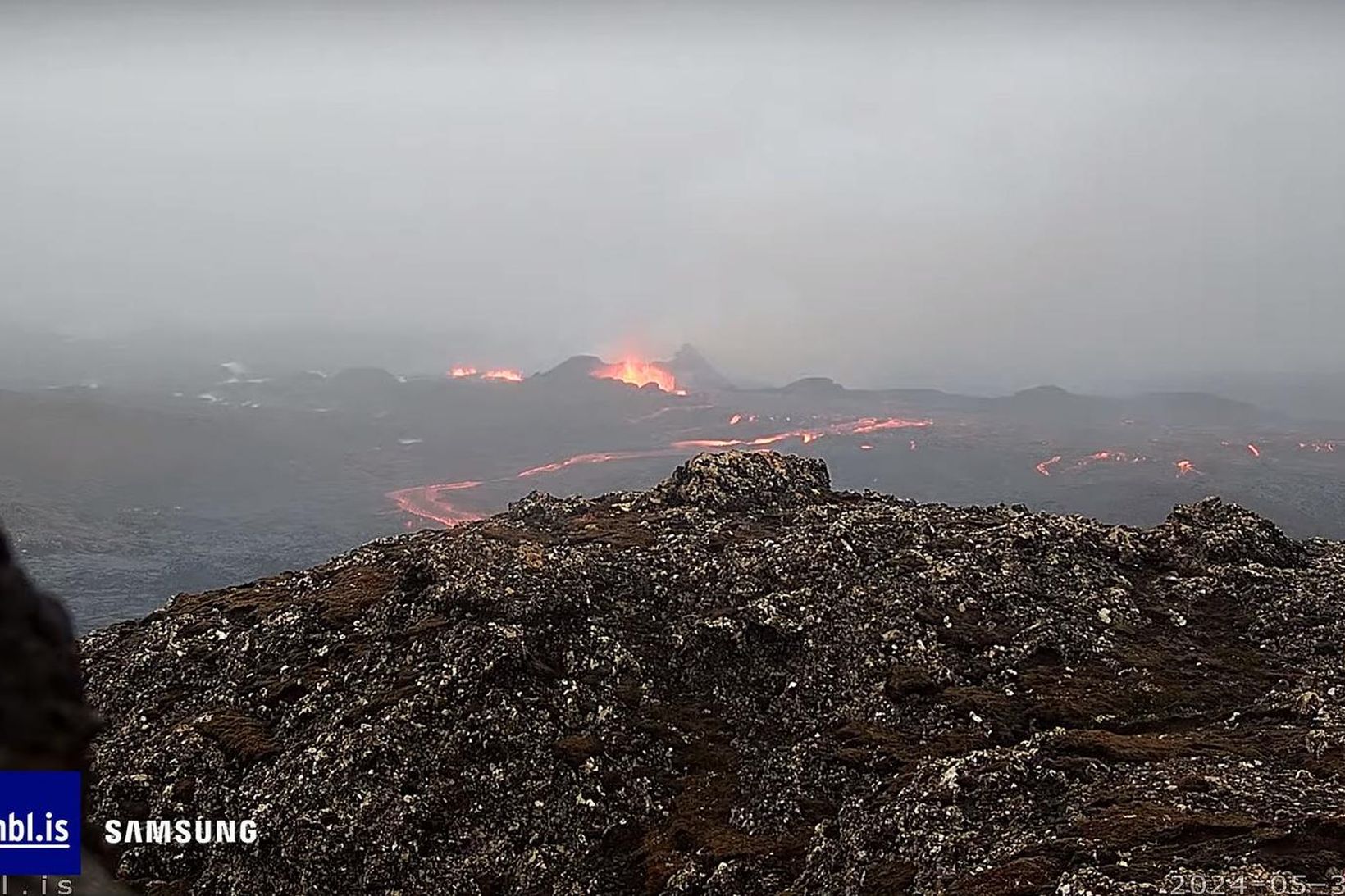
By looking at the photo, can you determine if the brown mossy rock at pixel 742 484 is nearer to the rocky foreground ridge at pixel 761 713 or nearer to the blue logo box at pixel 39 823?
the rocky foreground ridge at pixel 761 713

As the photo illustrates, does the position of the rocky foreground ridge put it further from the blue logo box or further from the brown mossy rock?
the blue logo box

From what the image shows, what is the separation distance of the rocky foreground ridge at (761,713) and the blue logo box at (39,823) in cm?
2184

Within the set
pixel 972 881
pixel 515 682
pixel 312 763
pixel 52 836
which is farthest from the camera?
pixel 515 682

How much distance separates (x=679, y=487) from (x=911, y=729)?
29.7m

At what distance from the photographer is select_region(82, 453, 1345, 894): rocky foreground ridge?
85.7ft

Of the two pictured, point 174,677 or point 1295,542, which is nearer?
point 174,677

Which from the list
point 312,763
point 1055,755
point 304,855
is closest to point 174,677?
point 312,763

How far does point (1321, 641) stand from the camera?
36.8 m

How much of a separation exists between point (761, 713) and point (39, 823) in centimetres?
3166

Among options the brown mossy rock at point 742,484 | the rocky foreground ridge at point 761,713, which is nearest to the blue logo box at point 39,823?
the rocky foreground ridge at point 761,713

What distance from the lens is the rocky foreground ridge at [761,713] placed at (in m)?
26.1

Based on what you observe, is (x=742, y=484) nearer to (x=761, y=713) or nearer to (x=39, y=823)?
(x=761, y=713)

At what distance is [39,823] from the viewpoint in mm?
9703

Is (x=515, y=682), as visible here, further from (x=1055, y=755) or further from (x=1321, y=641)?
(x=1321, y=641)
